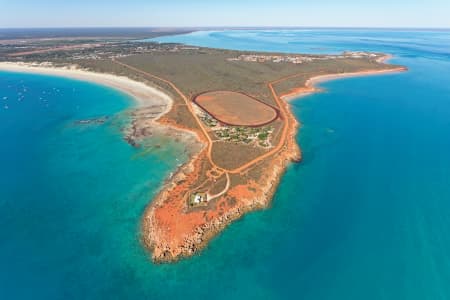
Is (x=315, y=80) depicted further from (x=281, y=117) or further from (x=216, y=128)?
(x=216, y=128)

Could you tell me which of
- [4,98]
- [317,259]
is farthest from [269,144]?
[4,98]

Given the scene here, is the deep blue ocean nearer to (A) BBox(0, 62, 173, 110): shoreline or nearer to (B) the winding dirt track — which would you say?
(B) the winding dirt track

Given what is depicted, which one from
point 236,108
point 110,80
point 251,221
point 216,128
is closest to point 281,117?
point 236,108

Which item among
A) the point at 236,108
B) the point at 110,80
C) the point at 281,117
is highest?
the point at 110,80

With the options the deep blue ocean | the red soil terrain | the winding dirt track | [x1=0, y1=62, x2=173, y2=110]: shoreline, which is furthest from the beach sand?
[x1=0, y1=62, x2=173, y2=110]: shoreline

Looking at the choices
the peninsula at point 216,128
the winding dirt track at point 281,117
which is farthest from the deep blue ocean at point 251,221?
the winding dirt track at point 281,117

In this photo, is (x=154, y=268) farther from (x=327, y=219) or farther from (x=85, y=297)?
(x=327, y=219)
